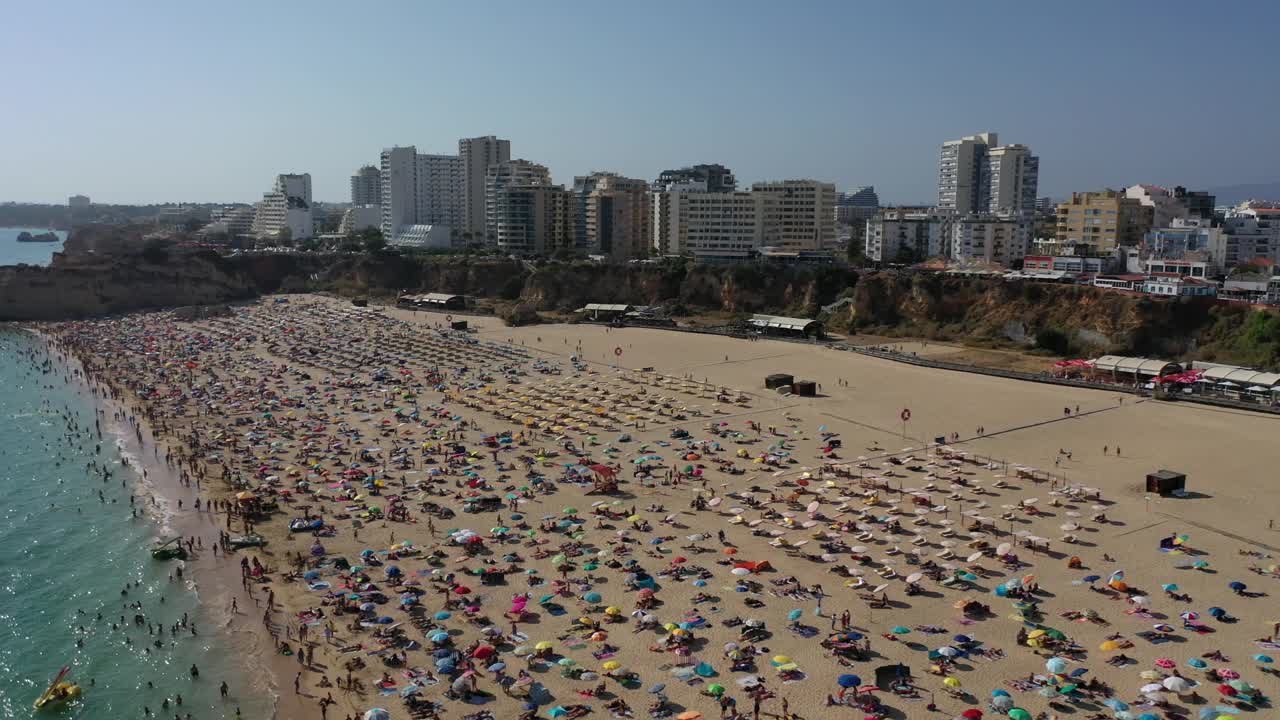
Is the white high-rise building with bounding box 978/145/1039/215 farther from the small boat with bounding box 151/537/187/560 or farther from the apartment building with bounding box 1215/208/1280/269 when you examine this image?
the small boat with bounding box 151/537/187/560

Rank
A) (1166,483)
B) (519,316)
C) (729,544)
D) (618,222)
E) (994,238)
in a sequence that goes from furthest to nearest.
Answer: (618,222) < (994,238) < (519,316) < (1166,483) < (729,544)

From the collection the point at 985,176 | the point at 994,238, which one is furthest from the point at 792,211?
the point at 985,176

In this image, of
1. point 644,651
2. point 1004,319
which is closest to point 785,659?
point 644,651

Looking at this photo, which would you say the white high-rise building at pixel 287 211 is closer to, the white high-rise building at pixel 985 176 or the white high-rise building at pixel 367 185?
the white high-rise building at pixel 367 185

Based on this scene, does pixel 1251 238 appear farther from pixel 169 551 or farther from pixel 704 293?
pixel 169 551

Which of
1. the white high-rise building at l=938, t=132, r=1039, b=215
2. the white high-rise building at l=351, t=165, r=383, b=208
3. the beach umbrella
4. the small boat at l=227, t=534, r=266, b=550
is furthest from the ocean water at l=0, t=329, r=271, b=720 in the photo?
the white high-rise building at l=351, t=165, r=383, b=208

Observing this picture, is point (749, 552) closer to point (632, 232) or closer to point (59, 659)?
point (59, 659)
